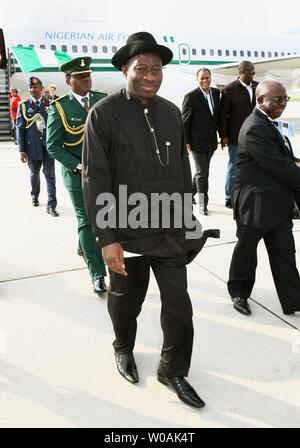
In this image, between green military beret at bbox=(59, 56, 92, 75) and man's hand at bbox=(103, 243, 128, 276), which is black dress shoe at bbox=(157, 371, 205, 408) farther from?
green military beret at bbox=(59, 56, 92, 75)

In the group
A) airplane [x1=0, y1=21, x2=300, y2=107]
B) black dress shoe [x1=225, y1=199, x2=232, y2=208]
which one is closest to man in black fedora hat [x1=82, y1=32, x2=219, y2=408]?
black dress shoe [x1=225, y1=199, x2=232, y2=208]

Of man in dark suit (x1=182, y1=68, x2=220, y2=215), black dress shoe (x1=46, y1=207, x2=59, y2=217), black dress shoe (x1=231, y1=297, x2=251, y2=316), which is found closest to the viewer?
black dress shoe (x1=231, y1=297, x2=251, y2=316)

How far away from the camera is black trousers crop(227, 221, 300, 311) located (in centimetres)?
331

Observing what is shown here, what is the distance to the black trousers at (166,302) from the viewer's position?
7.86 feet

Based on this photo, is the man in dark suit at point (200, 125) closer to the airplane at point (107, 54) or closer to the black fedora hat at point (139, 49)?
the black fedora hat at point (139, 49)

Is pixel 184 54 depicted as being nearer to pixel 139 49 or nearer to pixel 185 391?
pixel 139 49

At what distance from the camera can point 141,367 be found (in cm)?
281

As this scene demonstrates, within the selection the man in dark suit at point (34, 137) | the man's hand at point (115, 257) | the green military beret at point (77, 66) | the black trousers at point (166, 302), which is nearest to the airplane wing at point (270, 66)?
the man in dark suit at point (34, 137)

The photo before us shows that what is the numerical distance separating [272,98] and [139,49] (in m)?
1.23

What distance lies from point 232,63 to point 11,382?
19.4 meters

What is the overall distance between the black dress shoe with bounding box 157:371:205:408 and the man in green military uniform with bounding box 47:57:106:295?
4.86ft

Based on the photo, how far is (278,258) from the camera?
3.34 meters

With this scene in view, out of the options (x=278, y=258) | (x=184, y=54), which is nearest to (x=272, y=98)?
(x=278, y=258)
